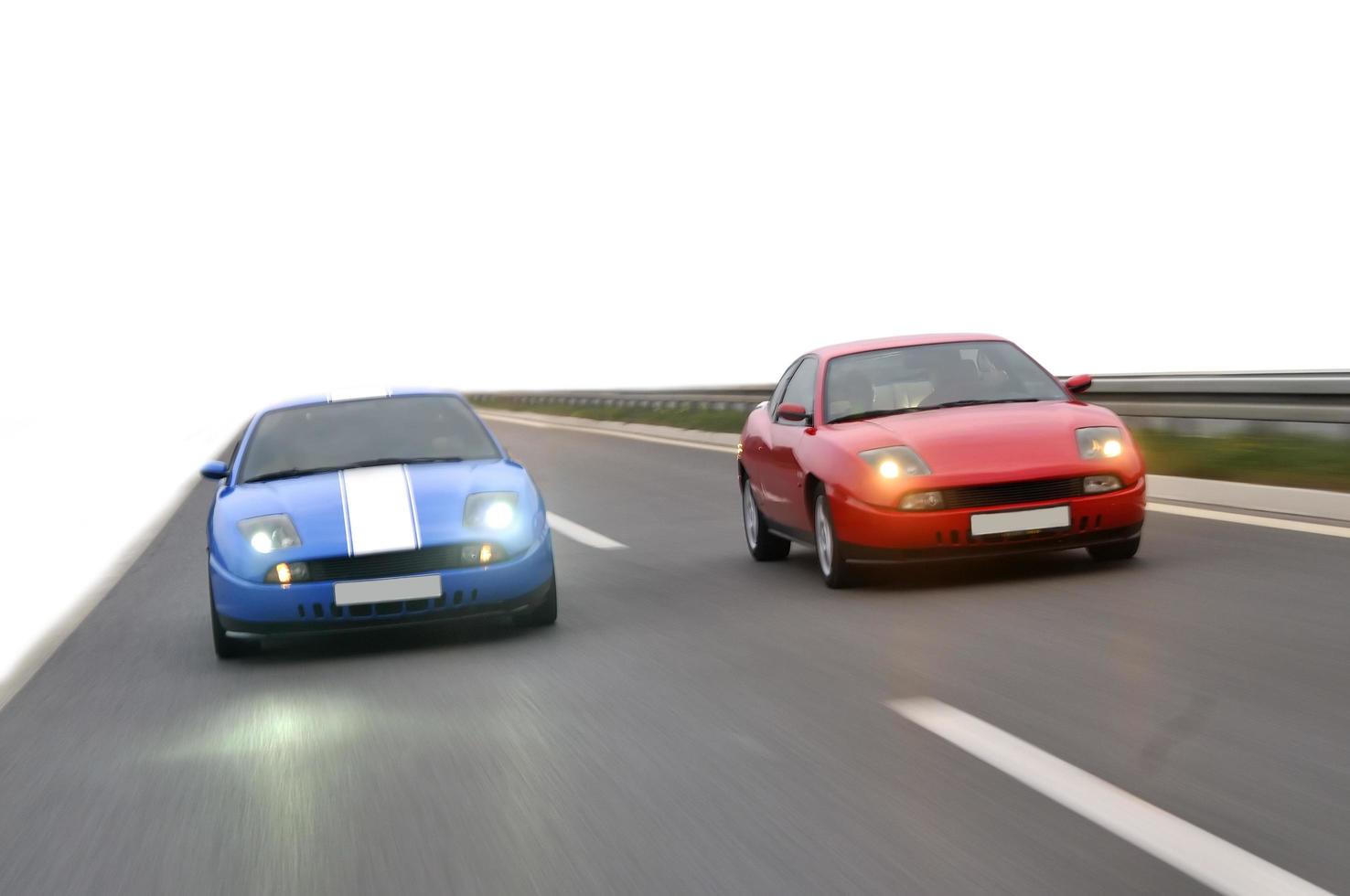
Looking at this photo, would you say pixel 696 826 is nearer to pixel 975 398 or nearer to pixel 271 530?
pixel 271 530

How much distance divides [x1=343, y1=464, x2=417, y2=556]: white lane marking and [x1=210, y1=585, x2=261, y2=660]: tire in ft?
2.64

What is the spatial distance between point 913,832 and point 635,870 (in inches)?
29.5

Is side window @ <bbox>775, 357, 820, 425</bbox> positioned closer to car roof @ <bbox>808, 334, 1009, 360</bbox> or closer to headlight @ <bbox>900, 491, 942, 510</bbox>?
car roof @ <bbox>808, 334, 1009, 360</bbox>

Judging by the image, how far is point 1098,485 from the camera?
9234 mm

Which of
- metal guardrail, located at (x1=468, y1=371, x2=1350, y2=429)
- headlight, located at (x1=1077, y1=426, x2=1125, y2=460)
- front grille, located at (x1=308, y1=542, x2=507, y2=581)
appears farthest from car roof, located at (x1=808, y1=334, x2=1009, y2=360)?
metal guardrail, located at (x1=468, y1=371, x2=1350, y2=429)

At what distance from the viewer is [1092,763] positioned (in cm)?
514

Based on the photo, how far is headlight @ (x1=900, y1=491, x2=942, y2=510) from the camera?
9.14 metres

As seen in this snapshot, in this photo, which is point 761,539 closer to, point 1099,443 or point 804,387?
point 804,387

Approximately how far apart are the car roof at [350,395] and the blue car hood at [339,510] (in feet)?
2.66

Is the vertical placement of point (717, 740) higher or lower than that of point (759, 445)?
lower

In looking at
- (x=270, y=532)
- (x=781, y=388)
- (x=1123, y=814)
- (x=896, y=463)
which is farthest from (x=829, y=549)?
(x=1123, y=814)

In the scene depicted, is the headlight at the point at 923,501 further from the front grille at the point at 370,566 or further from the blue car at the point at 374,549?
the front grille at the point at 370,566

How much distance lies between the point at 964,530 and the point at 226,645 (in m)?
3.84

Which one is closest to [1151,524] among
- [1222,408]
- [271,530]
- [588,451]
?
[1222,408]
